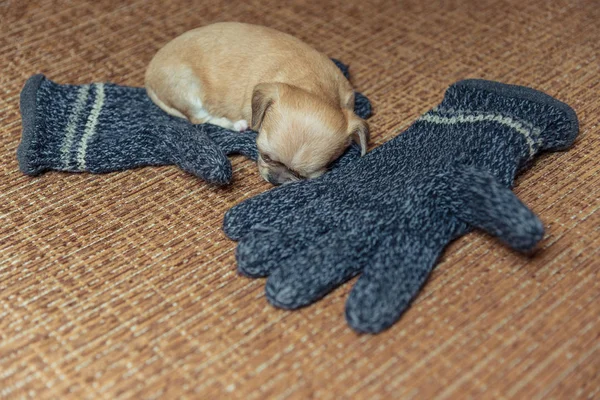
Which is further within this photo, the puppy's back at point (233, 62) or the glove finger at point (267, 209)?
the puppy's back at point (233, 62)

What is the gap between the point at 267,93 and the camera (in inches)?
85.0

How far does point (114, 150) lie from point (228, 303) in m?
0.74

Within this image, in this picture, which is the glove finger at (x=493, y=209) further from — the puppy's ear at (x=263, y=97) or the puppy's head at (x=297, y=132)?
the puppy's ear at (x=263, y=97)

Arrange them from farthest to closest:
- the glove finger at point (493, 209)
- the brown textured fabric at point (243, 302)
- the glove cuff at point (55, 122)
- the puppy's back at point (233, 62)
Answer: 1. the puppy's back at point (233, 62)
2. the glove cuff at point (55, 122)
3. the glove finger at point (493, 209)
4. the brown textured fabric at point (243, 302)

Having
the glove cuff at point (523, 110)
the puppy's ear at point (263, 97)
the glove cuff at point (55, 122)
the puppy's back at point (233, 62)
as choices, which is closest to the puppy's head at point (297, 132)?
the puppy's ear at point (263, 97)

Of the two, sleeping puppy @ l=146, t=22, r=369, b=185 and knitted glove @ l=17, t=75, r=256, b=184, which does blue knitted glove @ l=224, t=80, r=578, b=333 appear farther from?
knitted glove @ l=17, t=75, r=256, b=184

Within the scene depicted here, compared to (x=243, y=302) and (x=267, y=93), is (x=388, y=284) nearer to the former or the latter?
(x=243, y=302)

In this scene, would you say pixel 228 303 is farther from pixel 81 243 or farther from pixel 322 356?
pixel 81 243

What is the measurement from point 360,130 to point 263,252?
1.97 feet

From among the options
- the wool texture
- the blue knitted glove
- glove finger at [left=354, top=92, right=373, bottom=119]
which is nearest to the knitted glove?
the wool texture

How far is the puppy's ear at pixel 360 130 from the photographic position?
7.16 feet

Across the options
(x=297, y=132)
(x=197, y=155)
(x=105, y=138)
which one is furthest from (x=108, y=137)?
(x=297, y=132)

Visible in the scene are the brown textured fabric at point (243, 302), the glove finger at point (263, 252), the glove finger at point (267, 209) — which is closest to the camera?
the brown textured fabric at point (243, 302)

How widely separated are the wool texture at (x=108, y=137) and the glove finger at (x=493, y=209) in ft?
1.62
